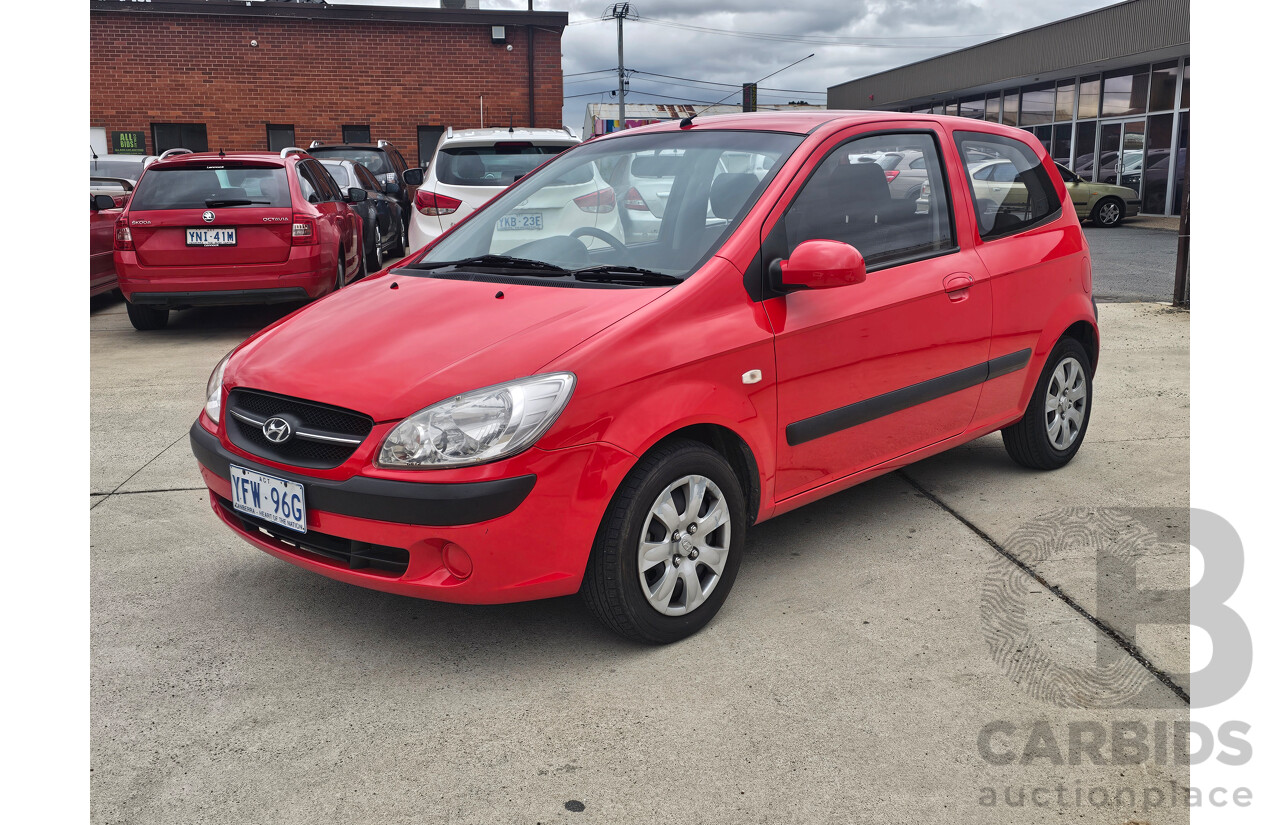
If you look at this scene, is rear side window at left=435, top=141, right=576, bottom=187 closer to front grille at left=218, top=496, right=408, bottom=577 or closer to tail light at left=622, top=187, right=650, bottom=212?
tail light at left=622, top=187, right=650, bottom=212

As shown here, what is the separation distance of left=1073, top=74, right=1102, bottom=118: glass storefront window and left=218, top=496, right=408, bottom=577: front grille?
86.9 ft

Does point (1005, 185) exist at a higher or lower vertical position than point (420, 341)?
higher

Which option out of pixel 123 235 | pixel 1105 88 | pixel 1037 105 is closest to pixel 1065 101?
pixel 1037 105

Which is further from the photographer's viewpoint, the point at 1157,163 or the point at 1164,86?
the point at 1157,163

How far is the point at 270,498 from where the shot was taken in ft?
10.1

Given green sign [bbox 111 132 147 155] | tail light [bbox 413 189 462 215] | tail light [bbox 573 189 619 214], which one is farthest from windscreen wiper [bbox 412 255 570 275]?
green sign [bbox 111 132 147 155]

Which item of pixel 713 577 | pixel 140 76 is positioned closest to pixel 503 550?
pixel 713 577

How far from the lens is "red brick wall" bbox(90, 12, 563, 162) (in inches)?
958

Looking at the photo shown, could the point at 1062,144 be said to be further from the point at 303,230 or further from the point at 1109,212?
the point at 303,230

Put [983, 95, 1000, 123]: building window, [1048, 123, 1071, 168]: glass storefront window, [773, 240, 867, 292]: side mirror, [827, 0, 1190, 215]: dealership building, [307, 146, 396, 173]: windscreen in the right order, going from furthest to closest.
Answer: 1. [983, 95, 1000, 123]: building window
2. [1048, 123, 1071, 168]: glass storefront window
3. [827, 0, 1190, 215]: dealership building
4. [307, 146, 396, 173]: windscreen
5. [773, 240, 867, 292]: side mirror

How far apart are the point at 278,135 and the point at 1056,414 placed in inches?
940

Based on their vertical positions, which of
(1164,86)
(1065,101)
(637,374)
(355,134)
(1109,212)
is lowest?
(637,374)

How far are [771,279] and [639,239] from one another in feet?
1.74

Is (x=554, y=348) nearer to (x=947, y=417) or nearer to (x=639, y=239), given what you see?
(x=639, y=239)
